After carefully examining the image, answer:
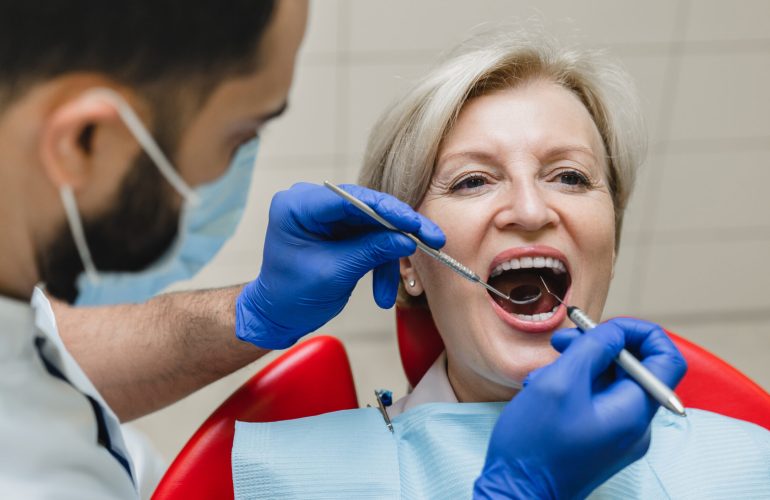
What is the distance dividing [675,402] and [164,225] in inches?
24.4

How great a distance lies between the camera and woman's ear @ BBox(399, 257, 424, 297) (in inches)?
60.2

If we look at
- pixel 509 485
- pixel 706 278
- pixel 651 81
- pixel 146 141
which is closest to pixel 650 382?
pixel 509 485

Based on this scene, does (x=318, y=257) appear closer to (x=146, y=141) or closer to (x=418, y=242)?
(x=418, y=242)

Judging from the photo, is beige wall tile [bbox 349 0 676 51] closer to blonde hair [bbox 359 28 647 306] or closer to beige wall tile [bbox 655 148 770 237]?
beige wall tile [bbox 655 148 770 237]

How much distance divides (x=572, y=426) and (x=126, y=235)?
584mm

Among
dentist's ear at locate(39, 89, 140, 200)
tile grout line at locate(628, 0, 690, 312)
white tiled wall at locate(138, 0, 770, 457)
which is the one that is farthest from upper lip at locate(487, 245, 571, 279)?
tile grout line at locate(628, 0, 690, 312)

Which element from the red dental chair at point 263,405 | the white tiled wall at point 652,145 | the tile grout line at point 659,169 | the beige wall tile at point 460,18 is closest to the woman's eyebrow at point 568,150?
the red dental chair at point 263,405

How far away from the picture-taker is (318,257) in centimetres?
135

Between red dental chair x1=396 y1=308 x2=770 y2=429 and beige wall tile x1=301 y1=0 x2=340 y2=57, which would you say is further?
beige wall tile x1=301 y1=0 x2=340 y2=57

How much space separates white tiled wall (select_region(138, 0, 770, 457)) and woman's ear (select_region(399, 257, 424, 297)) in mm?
995

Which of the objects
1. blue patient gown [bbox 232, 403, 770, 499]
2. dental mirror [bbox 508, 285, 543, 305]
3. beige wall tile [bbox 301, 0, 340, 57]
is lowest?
blue patient gown [bbox 232, 403, 770, 499]

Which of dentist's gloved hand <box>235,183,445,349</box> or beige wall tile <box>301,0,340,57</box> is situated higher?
beige wall tile <box>301,0,340,57</box>

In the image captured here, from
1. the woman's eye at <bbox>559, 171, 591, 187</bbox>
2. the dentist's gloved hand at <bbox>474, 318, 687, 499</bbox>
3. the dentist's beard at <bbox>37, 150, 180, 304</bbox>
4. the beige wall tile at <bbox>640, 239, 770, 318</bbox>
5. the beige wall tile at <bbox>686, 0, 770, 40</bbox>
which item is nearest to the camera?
the dentist's beard at <bbox>37, 150, 180, 304</bbox>

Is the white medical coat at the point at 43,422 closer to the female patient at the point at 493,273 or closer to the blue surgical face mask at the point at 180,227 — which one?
the blue surgical face mask at the point at 180,227
